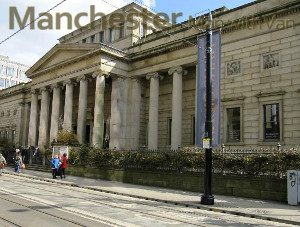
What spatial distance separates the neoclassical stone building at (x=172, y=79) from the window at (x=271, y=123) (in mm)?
65

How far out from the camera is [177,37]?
2816cm

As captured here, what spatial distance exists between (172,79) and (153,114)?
13.9 feet

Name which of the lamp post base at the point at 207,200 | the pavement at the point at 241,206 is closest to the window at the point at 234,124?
the pavement at the point at 241,206

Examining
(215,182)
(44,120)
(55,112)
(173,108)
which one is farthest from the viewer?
(44,120)

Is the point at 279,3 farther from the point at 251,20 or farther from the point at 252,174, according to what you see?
the point at 252,174

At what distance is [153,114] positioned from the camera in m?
29.5

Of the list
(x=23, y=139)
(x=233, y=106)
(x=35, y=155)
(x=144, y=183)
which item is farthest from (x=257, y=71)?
(x=23, y=139)

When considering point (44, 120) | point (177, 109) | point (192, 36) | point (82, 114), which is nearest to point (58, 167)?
point (82, 114)

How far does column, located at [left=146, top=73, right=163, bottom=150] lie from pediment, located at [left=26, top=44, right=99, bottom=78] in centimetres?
597

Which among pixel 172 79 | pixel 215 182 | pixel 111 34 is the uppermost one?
pixel 111 34

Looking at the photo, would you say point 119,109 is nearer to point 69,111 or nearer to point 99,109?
point 99,109

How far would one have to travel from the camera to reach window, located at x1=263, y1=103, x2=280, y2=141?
21.7 metres

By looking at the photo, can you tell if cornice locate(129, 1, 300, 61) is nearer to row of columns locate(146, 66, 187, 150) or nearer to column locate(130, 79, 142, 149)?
row of columns locate(146, 66, 187, 150)

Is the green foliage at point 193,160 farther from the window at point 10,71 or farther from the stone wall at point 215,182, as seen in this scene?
the window at point 10,71
